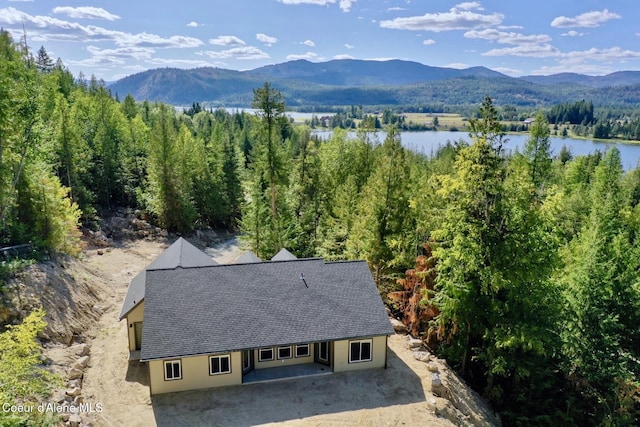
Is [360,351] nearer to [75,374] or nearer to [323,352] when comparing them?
[323,352]

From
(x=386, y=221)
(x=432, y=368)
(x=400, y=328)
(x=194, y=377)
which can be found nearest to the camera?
(x=194, y=377)

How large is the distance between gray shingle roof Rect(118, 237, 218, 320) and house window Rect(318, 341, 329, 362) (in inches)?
312

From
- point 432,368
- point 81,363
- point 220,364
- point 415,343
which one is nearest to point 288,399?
point 220,364

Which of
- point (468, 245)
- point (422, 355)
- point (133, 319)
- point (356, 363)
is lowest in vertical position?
point (422, 355)

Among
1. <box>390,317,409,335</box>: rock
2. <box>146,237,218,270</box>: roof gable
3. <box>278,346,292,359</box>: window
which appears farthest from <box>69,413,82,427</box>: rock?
<box>390,317,409,335</box>: rock

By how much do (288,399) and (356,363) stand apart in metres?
3.94

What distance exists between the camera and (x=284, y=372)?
2006 cm

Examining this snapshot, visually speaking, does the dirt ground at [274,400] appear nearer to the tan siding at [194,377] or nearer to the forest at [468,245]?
the tan siding at [194,377]

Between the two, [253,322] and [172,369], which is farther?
[253,322]

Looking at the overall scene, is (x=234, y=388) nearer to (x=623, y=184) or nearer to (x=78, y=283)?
(x=78, y=283)

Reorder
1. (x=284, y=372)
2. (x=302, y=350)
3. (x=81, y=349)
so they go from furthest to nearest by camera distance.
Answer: (x=81, y=349)
(x=302, y=350)
(x=284, y=372)

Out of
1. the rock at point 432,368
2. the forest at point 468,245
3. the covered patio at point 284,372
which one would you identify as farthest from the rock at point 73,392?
the rock at point 432,368

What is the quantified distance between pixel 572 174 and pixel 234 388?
50.7 metres

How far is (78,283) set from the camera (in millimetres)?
26359
